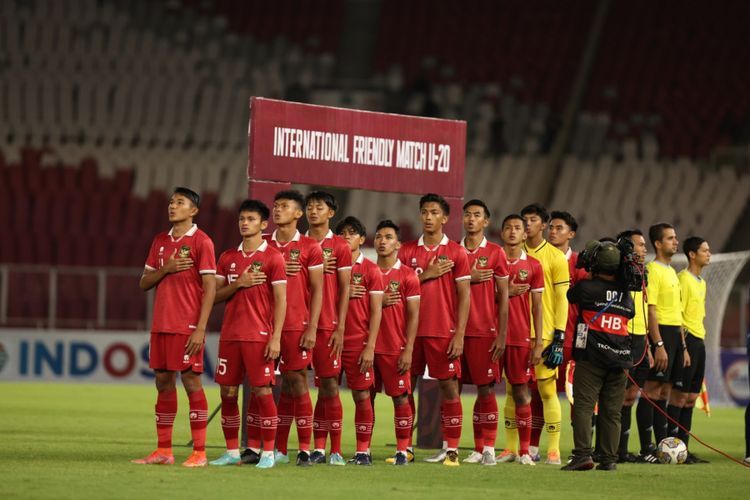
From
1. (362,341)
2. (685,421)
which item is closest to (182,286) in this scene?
(362,341)

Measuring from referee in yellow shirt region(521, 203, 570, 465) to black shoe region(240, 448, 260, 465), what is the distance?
2622 millimetres

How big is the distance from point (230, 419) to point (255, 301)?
38.9 inches

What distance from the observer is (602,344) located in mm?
10555

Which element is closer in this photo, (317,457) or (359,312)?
(317,457)

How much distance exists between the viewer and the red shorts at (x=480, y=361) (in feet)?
36.8

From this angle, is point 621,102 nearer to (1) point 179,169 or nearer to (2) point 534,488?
(1) point 179,169

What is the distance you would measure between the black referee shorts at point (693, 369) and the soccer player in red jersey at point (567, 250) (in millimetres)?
1234

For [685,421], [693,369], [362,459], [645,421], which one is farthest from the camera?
[685,421]

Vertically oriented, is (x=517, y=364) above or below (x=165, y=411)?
above

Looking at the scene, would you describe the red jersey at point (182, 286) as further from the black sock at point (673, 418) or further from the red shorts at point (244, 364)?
the black sock at point (673, 418)

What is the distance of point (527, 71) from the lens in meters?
32.5

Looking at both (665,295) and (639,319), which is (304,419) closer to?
(639,319)

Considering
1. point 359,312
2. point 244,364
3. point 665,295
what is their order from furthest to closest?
1. point 665,295
2. point 359,312
3. point 244,364

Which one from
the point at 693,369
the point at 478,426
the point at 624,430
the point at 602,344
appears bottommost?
the point at 624,430
